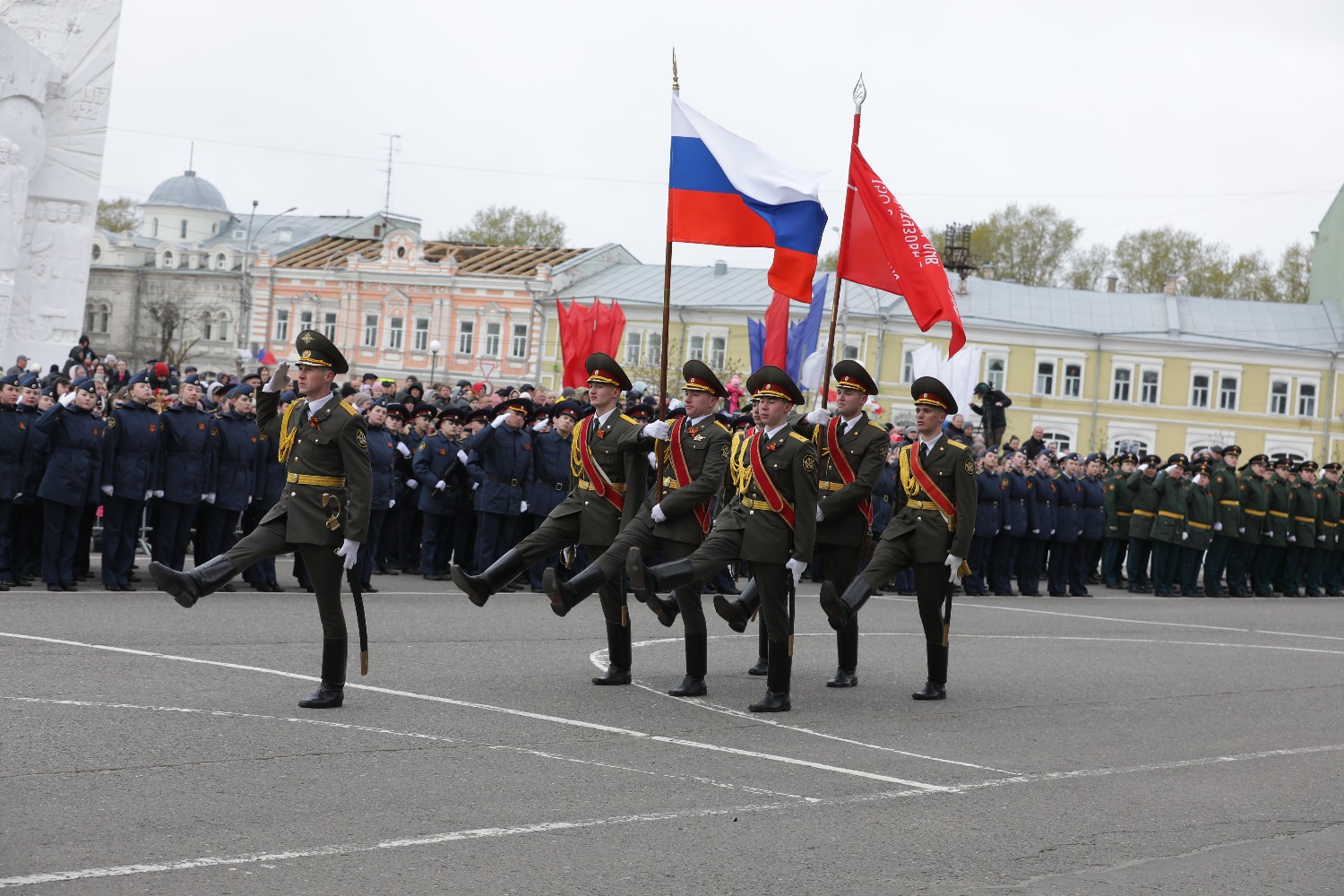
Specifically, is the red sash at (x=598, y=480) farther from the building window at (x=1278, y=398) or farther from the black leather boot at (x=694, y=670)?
the building window at (x=1278, y=398)

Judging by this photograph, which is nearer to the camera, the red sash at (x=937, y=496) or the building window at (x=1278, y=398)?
the red sash at (x=937, y=496)

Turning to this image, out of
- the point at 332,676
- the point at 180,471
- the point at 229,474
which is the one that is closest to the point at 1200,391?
the point at 229,474

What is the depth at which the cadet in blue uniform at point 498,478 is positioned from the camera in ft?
55.8

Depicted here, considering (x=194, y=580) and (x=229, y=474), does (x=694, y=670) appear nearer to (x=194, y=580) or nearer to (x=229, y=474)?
(x=194, y=580)

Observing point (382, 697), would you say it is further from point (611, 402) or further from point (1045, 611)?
point (1045, 611)

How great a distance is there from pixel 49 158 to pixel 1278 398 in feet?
162

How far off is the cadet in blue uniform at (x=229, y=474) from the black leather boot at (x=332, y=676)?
21.1 feet

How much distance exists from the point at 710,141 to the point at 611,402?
209 centimetres

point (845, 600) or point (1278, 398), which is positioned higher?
point (1278, 398)

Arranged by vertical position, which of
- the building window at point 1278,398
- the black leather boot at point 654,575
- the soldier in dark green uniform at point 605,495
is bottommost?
the black leather boot at point 654,575

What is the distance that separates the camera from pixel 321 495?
883 centimetres

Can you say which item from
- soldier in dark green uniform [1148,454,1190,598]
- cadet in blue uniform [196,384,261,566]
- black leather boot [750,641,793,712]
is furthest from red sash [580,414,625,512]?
soldier in dark green uniform [1148,454,1190,598]

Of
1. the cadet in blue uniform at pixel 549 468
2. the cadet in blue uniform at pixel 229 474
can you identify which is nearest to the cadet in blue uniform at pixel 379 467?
the cadet in blue uniform at pixel 229 474

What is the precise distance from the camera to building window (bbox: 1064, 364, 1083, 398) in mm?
63719
